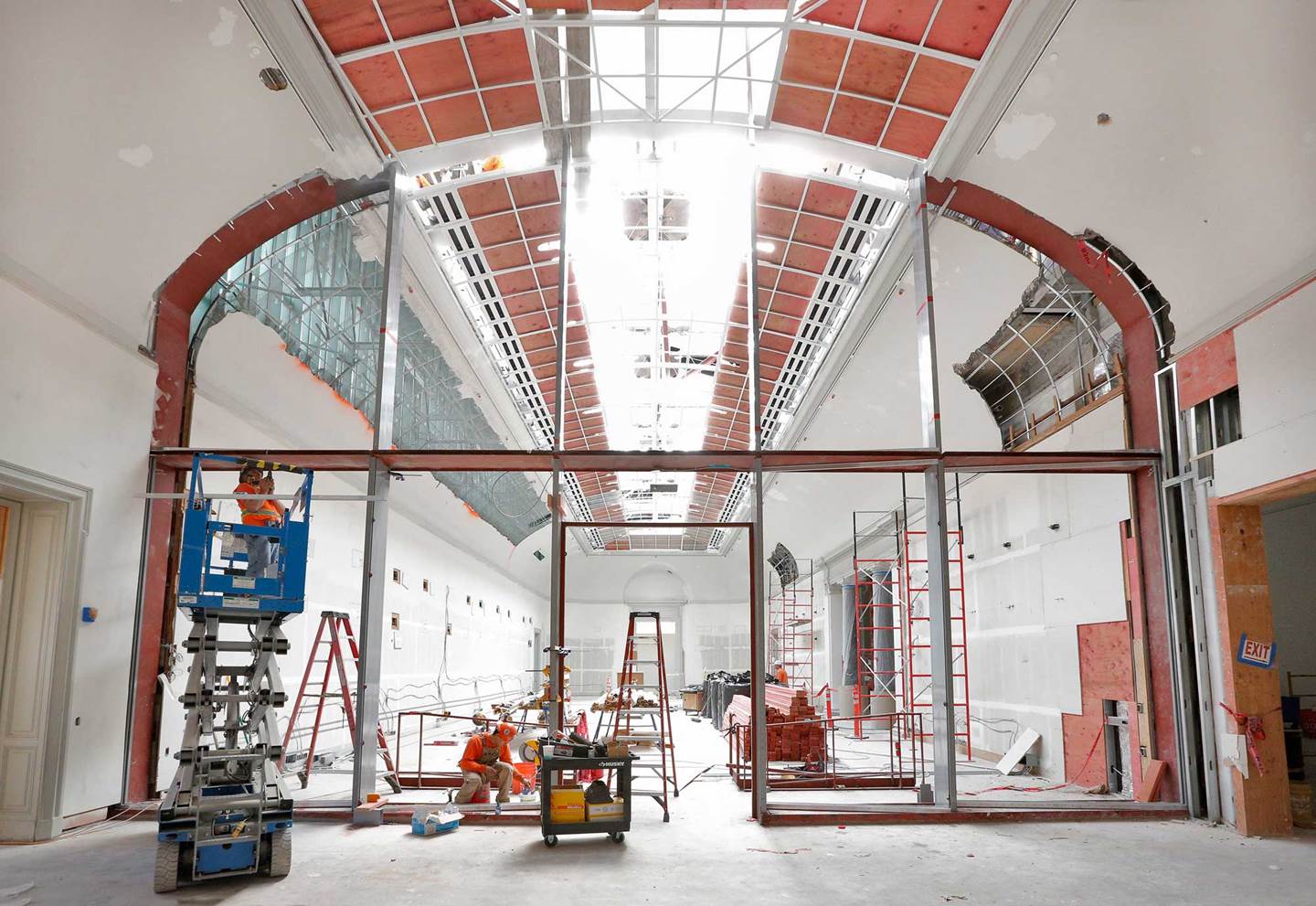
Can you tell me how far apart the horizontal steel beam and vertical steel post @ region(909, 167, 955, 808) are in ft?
1.17

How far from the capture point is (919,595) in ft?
59.6

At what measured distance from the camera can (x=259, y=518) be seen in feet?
24.0

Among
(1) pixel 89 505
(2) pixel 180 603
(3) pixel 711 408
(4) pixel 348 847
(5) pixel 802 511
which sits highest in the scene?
(3) pixel 711 408

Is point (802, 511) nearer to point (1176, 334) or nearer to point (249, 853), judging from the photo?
point (1176, 334)

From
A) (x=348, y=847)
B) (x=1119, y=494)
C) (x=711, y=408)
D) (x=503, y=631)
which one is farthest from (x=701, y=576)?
(x=348, y=847)

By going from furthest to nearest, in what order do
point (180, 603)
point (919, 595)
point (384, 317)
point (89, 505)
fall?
point (919, 595)
point (384, 317)
point (89, 505)
point (180, 603)

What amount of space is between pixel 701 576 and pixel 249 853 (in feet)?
101

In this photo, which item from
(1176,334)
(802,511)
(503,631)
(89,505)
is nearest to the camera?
(89,505)

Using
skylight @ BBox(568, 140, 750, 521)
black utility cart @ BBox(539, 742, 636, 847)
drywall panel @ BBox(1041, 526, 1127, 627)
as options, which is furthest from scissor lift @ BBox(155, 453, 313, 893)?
drywall panel @ BBox(1041, 526, 1127, 627)

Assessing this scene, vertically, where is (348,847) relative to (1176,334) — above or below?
below

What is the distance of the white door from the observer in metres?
7.84

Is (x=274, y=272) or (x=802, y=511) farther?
(x=802, y=511)

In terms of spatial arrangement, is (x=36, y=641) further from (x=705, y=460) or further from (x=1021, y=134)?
(x=1021, y=134)

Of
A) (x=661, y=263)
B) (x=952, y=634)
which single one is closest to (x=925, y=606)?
(x=952, y=634)
